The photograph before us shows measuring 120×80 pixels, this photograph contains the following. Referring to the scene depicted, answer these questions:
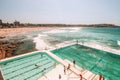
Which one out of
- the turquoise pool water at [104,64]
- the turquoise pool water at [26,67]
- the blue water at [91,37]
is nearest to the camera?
the turquoise pool water at [26,67]

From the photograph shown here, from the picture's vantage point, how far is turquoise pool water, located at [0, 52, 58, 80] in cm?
1125

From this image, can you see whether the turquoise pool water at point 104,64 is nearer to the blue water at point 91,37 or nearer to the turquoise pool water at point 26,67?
the turquoise pool water at point 26,67

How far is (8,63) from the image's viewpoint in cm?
1432

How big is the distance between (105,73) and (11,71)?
40.0 ft

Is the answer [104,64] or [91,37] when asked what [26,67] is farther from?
[91,37]

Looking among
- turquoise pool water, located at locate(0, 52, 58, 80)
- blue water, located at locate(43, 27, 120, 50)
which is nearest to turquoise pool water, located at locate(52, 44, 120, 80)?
turquoise pool water, located at locate(0, 52, 58, 80)

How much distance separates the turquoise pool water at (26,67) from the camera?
11.2 metres

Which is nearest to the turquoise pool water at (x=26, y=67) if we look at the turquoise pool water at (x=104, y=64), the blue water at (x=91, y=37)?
the turquoise pool water at (x=104, y=64)

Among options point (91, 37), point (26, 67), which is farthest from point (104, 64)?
point (91, 37)

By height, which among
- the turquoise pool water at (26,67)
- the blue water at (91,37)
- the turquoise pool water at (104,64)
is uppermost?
the blue water at (91,37)

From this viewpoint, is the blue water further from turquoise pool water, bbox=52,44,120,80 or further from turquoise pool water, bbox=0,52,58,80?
turquoise pool water, bbox=0,52,58,80

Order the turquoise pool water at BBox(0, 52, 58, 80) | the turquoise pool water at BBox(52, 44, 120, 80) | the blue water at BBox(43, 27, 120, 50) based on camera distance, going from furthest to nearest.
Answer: the blue water at BBox(43, 27, 120, 50), the turquoise pool water at BBox(52, 44, 120, 80), the turquoise pool water at BBox(0, 52, 58, 80)

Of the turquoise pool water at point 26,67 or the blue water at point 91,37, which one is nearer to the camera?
the turquoise pool water at point 26,67

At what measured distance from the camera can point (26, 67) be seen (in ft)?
43.7
